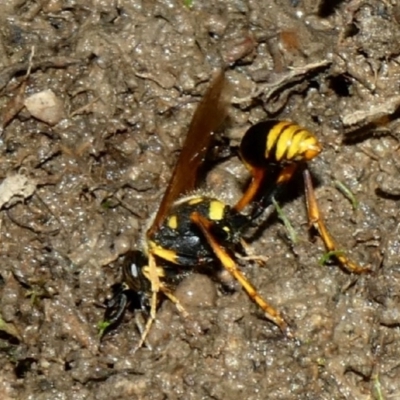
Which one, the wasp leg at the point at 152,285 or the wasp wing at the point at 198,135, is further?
the wasp leg at the point at 152,285

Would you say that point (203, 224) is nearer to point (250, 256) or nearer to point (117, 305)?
point (250, 256)

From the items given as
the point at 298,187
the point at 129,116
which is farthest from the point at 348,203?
the point at 129,116

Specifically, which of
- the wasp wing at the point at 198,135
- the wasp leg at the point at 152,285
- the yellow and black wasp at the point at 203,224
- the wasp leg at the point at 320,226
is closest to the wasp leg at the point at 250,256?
the yellow and black wasp at the point at 203,224

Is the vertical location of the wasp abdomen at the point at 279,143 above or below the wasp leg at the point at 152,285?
above

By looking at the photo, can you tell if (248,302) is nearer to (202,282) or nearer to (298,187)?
(202,282)

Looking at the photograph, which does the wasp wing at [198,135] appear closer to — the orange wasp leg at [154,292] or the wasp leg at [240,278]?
the wasp leg at [240,278]

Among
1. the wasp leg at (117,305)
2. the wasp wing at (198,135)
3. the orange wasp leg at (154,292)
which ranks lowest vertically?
the wasp leg at (117,305)
